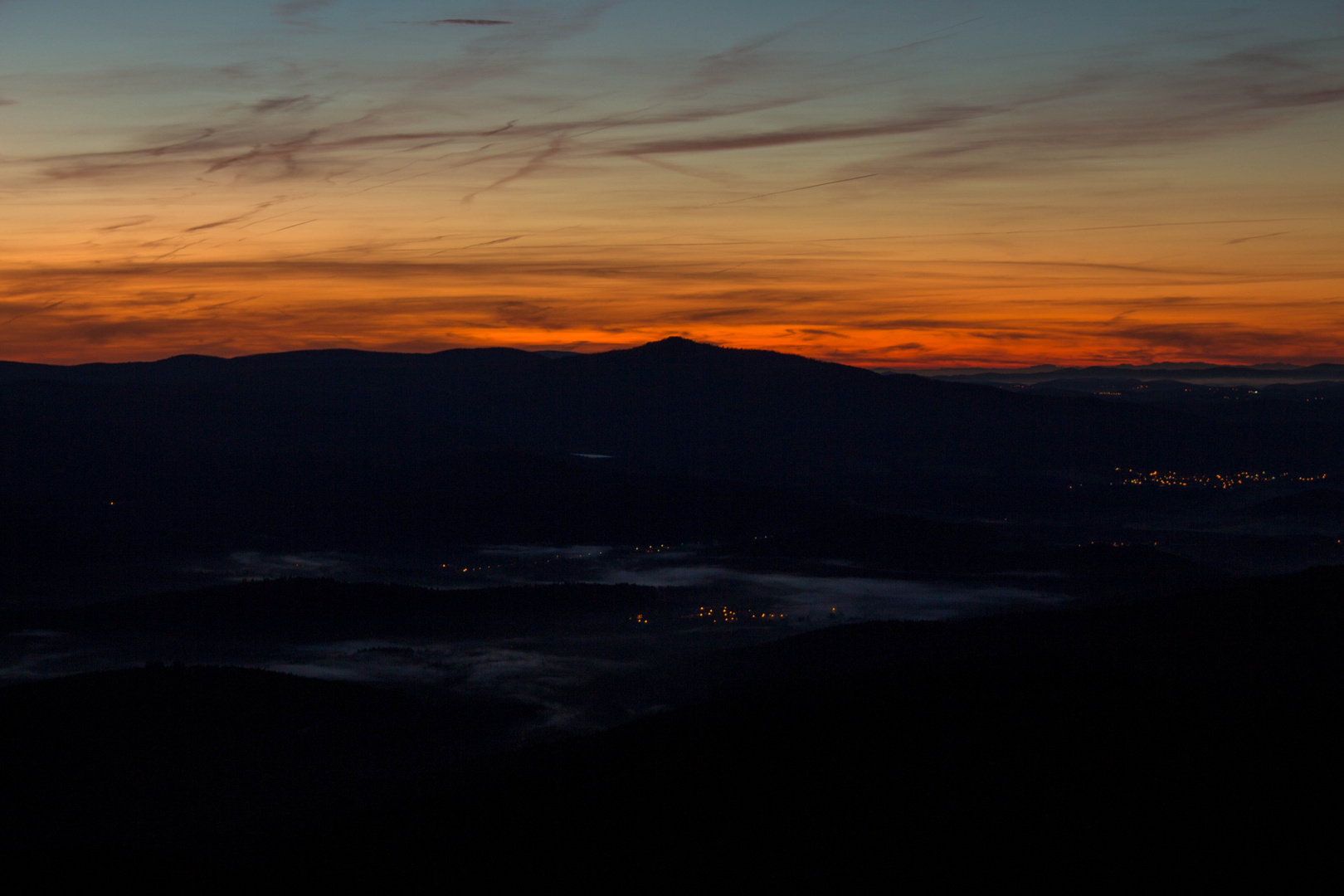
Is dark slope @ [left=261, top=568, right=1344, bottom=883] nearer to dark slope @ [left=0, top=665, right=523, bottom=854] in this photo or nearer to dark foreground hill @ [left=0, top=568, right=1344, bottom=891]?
dark foreground hill @ [left=0, top=568, right=1344, bottom=891]

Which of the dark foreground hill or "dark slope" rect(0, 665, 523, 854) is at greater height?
the dark foreground hill

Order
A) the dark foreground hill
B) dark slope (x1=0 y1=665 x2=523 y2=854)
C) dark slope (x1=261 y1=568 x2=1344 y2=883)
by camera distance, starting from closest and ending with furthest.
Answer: the dark foreground hill, dark slope (x1=261 y1=568 x2=1344 y2=883), dark slope (x1=0 y1=665 x2=523 y2=854)

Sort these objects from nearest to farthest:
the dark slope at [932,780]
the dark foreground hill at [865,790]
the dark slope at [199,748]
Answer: the dark foreground hill at [865,790] → the dark slope at [932,780] → the dark slope at [199,748]

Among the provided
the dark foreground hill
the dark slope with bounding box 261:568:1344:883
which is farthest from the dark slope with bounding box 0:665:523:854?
the dark slope with bounding box 261:568:1344:883

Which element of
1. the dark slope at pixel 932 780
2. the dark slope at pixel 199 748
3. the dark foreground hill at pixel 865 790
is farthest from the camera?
the dark slope at pixel 199 748

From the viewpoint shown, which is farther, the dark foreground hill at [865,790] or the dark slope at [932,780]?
the dark slope at [932,780]

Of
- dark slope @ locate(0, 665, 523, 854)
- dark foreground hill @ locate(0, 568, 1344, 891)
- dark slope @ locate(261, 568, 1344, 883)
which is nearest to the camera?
dark foreground hill @ locate(0, 568, 1344, 891)

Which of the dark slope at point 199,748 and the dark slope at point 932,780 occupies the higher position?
the dark slope at point 932,780

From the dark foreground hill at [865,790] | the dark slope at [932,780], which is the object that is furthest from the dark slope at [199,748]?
the dark slope at [932,780]

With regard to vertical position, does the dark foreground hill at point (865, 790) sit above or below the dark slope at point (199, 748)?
above

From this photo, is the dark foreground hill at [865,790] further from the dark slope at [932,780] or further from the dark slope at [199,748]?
the dark slope at [199,748]

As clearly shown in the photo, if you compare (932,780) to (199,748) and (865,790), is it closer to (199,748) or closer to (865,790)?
(865,790)
